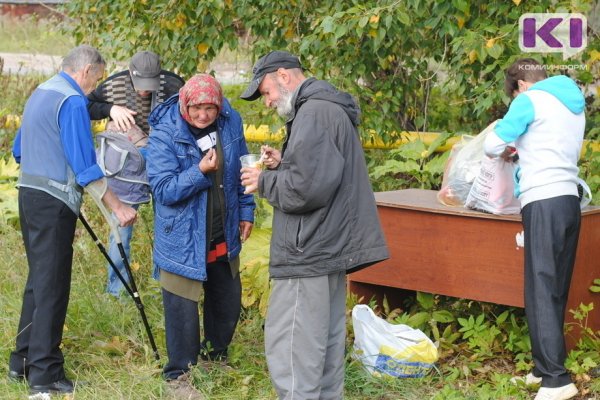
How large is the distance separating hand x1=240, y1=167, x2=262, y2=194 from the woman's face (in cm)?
61

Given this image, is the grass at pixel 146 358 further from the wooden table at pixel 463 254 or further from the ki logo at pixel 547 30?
the ki logo at pixel 547 30

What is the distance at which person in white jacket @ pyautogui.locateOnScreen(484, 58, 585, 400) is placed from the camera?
5012 mm

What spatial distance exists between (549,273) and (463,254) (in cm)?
65

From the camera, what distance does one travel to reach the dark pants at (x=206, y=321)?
5.30m

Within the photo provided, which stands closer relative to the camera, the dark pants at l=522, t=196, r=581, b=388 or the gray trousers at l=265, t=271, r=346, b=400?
the gray trousers at l=265, t=271, r=346, b=400

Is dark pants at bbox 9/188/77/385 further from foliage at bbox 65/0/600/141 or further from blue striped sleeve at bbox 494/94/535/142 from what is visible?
blue striped sleeve at bbox 494/94/535/142

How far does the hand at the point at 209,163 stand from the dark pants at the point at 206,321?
0.61 m

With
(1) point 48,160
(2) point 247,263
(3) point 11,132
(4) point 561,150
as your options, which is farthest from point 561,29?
(3) point 11,132

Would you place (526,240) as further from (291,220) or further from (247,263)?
(247,263)

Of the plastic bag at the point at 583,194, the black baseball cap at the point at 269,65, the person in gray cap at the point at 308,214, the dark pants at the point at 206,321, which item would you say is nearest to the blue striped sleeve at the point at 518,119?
the plastic bag at the point at 583,194

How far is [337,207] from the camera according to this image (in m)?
4.50

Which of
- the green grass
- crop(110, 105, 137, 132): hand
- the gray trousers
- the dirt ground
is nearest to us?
the gray trousers

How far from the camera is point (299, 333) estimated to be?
4574 millimetres

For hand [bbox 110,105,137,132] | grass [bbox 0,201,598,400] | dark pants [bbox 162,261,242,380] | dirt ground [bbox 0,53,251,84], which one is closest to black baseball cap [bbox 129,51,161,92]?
hand [bbox 110,105,137,132]
